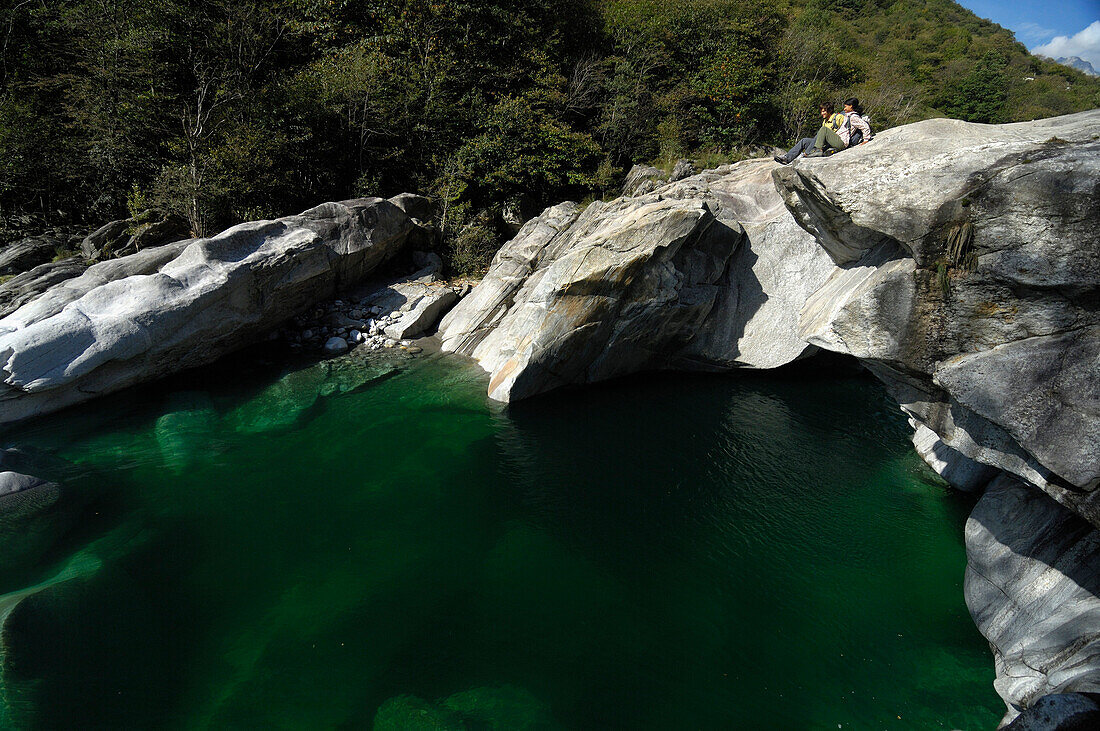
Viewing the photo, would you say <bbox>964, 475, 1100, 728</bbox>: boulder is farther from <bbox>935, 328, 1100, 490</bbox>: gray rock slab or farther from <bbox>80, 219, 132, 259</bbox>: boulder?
<bbox>80, 219, 132, 259</bbox>: boulder

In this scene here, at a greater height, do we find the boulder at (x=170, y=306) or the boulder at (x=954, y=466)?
the boulder at (x=170, y=306)

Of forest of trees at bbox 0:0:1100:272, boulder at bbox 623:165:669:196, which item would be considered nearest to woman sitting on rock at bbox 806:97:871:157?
boulder at bbox 623:165:669:196

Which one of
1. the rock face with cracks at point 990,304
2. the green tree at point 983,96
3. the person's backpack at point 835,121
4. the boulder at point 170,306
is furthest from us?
the green tree at point 983,96

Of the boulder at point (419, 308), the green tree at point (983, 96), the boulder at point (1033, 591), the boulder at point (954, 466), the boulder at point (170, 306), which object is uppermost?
the green tree at point (983, 96)

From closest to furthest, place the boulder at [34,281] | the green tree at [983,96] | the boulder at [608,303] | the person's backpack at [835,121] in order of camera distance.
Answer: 1. the person's backpack at [835,121]
2. the boulder at [34,281]
3. the boulder at [608,303]
4. the green tree at [983,96]

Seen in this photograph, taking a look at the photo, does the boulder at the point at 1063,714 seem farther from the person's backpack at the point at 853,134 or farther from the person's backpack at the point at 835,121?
the person's backpack at the point at 835,121

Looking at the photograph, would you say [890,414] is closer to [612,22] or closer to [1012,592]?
[1012,592]

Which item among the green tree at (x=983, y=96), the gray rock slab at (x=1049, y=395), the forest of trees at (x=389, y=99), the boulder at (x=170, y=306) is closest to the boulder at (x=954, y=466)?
the gray rock slab at (x=1049, y=395)
